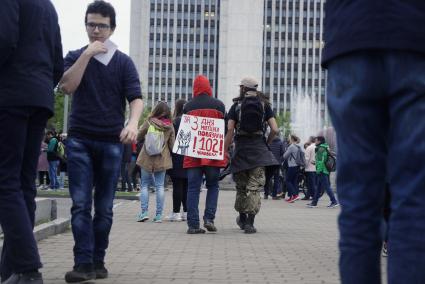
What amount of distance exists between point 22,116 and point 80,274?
125 cm

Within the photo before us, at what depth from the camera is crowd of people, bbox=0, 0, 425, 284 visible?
2715 millimetres

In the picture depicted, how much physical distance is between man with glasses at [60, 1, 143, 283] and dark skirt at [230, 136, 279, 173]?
4446 mm

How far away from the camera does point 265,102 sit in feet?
34.5

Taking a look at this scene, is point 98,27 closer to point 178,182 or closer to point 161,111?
point 161,111

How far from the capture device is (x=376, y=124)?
2.82m

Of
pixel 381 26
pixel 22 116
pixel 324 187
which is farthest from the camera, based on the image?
pixel 324 187

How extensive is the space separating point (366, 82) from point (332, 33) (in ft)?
0.91

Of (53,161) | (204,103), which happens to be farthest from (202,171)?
(53,161)

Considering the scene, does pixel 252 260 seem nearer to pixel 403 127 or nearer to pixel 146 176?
pixel 403 127

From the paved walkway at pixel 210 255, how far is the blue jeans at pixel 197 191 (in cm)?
28

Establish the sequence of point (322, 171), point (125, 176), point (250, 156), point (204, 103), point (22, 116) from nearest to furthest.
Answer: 1. point (22, 116)
2. point (250, 156)
3. point (204, 103)
4. point (322, 171)
5. point (125, 176)

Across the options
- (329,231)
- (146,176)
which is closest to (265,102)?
(329,231)

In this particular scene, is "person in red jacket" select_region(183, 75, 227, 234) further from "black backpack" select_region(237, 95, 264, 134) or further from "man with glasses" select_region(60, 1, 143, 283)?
"man with glasses" select_region(60, 1, 143, 283)

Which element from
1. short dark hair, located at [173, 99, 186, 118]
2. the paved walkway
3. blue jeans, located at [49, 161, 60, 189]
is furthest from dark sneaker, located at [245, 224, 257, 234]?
blue jeans, located at [49, 161, 60, 189]
